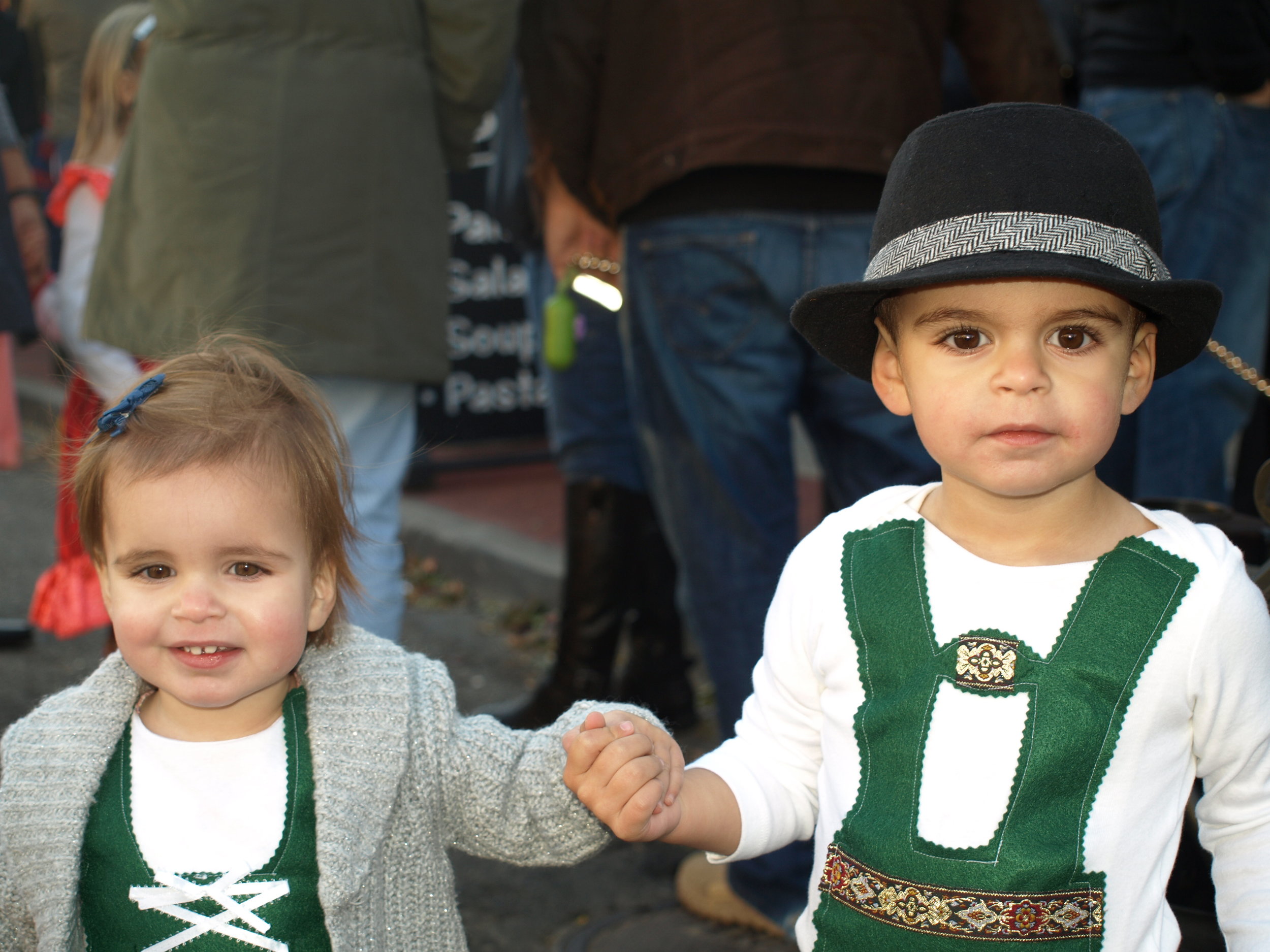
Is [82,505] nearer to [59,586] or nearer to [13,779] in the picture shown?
[13,779]

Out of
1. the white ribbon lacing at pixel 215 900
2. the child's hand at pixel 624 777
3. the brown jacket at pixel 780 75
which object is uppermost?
the brown jacket at pixel 780 75

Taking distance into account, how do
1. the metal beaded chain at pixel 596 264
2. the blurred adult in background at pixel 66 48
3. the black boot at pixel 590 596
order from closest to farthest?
the metal beaded chain at pixel 596 264 < the black boot at pixel 590 596 < the blurred adult in background at pixel 66 48

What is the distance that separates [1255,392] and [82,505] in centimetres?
280

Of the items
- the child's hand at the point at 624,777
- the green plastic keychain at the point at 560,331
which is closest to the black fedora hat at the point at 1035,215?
the child's hand at the point at 624,777

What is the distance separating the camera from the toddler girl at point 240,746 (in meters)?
1.67

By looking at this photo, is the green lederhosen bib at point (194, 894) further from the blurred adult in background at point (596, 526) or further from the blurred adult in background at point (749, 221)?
the blurred adult in background at point (596, 526)

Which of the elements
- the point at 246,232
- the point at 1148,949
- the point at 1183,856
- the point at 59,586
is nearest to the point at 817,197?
the point at 246,232

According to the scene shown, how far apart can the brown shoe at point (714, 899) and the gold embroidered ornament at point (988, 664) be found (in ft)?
4.83

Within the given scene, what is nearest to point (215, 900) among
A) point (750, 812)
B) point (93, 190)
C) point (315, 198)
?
point (750, 812)

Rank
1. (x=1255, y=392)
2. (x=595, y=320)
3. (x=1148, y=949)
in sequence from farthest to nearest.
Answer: (x=595, y=320)
(x=1255, y=392)
(x=1148, y=949)

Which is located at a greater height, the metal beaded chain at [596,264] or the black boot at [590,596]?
the metal beaded chain at [596,264]

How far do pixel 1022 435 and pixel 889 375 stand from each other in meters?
0.26

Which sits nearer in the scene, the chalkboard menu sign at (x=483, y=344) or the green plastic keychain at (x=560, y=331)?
the green plastic keychain at (x=560, y=331)

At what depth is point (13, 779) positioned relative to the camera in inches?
67.4
